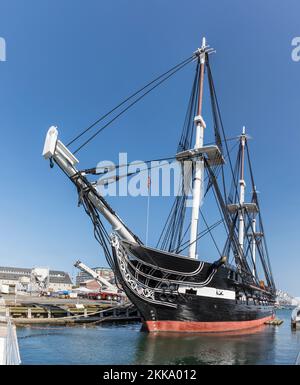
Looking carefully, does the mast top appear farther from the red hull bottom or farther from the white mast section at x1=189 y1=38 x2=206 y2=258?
the red hull bottom

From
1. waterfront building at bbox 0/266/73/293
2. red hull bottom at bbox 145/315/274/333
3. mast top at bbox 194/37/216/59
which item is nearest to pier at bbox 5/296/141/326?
red hull bottom at bbox 145/315/274/333

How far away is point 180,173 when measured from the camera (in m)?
33.8

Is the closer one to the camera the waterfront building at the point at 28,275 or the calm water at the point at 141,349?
the calm water at the point at 141,349

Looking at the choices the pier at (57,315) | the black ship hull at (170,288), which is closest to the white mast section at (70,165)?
the black ship hull at (170,288)

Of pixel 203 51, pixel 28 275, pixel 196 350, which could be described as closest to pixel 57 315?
pixel 196 350

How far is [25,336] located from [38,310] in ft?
35.7

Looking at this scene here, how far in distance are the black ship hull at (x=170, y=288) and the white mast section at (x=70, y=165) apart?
4.04ft

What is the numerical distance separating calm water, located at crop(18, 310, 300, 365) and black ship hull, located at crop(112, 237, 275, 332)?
44.0 inches

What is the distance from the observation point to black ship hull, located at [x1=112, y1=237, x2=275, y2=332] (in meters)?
24.1

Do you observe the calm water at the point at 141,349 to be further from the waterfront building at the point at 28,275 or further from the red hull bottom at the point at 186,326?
the waterfront building at the point at 28,275

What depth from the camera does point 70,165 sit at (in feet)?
74.5

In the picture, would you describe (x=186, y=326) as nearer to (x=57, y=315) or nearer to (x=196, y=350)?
(x=196, y=350)

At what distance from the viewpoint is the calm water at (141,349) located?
16688 mm

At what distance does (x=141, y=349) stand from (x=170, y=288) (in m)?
6.46
